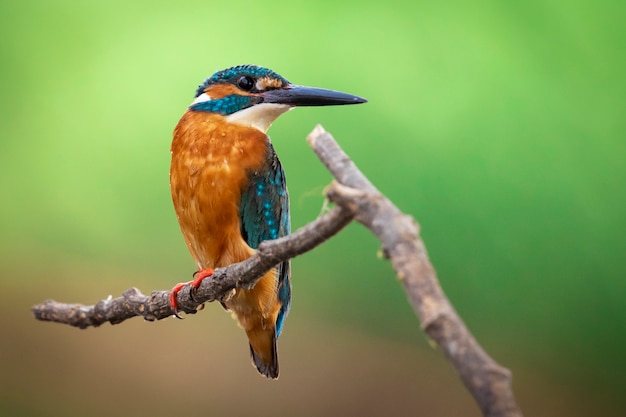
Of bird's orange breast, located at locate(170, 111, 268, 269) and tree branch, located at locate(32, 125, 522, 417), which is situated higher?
bird's orange breast, located at locate(170, 111, 268, 269)

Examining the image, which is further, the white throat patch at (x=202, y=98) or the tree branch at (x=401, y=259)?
the white throat patch at (x=202, y=98)

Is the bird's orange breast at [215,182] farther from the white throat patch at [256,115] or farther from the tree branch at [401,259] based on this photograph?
the tree branch at [401,259]

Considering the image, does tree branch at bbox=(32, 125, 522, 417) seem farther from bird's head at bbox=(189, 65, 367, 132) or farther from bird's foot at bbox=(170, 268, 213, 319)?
bird's head at bbox=(189, 65, 367, 132)

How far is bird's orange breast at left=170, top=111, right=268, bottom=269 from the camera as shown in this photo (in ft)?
6.56

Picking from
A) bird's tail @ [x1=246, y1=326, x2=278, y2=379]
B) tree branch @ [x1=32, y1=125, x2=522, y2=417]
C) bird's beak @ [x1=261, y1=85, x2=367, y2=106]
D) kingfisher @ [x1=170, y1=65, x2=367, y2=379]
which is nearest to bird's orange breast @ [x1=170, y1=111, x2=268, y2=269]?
kingfisher @ [x1=170, y1=65, x2=367, y2=379]

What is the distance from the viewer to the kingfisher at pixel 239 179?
2008mm

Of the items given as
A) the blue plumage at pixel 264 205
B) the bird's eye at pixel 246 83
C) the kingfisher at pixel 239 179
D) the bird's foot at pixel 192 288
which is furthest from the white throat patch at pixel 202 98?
the bird's foot at pixel 192 288

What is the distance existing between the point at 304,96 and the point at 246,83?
8.1 inches

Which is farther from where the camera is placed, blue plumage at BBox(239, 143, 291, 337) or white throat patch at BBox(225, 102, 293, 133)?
white throat patch at BBox(225, 102, 293, 133)

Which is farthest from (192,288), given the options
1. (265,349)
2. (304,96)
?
(304,96)

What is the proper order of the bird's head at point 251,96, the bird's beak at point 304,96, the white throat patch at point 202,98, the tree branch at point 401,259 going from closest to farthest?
the tree branch at point 401,259 → the bird's beak at point 304,96 → the bird's head at point 251,96 → the white throat patch at point 202,98

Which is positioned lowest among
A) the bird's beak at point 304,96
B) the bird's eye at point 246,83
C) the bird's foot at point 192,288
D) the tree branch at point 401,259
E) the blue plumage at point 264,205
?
the tree branch at point 401,259

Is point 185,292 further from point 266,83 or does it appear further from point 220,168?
point 266,83

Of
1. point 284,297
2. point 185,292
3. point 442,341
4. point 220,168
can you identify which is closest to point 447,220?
point 284,297
